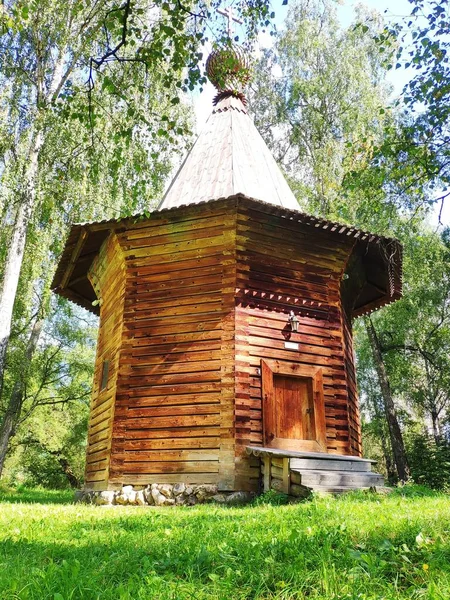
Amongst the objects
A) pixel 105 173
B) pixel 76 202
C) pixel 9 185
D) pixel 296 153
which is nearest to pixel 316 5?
pixel 296 153

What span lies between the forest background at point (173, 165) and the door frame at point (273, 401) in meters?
3.25

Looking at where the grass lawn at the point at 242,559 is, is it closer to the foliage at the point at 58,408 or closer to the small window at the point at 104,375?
the small window at the point at 104,375

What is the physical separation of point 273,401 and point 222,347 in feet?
4.64

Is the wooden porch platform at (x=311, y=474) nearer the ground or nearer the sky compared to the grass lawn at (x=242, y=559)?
nearer the sky

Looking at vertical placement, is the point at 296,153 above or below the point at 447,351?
above

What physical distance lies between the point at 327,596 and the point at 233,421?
19.8ft

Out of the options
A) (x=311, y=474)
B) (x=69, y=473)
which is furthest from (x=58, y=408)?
(x=311, y=474)

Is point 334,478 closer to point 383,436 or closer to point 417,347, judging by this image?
point 417,347

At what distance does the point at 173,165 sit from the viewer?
16953 millimetres

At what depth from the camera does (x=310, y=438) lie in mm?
9578

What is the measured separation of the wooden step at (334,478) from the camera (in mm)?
7281

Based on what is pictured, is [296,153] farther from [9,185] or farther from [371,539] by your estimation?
[371,539]

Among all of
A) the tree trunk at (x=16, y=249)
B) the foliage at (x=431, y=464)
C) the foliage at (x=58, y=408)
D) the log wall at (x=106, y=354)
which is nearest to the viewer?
the log wall at (x=106, y=354)

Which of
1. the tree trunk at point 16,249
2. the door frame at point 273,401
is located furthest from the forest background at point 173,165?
the door frame at point 273,401
